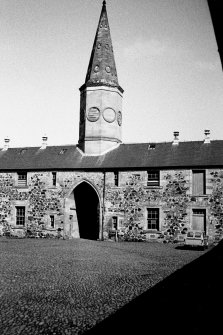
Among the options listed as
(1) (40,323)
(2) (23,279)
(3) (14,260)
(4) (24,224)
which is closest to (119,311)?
(1) (40,323)

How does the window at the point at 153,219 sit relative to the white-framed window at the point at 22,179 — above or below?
below

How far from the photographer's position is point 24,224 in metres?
28.3

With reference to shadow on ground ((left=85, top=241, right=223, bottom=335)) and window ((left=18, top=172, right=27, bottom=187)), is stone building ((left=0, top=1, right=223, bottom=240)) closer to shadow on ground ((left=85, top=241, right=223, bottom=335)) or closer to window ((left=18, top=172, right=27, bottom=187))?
window ((left=18, top=172, right=27, bottom=187))

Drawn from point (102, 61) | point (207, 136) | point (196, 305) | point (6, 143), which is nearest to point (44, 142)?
point (6, 143)

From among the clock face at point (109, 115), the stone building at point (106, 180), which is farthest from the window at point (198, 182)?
the clock face at point (109, 115)

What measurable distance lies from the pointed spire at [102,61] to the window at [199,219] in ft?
46.2

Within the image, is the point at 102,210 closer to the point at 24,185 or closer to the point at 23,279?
the point at 24,185

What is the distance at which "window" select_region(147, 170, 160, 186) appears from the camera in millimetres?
25703

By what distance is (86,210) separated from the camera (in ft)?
95.6

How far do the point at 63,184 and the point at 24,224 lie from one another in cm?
498

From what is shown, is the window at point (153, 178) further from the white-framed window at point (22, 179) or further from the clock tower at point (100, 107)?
the white-framed window at point (22, 179)

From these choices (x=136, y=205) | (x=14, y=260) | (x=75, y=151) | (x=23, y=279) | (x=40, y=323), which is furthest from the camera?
(x=75, y=151)

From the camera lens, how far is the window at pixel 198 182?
24.6 meters

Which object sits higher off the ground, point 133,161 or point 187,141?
point 187,141
